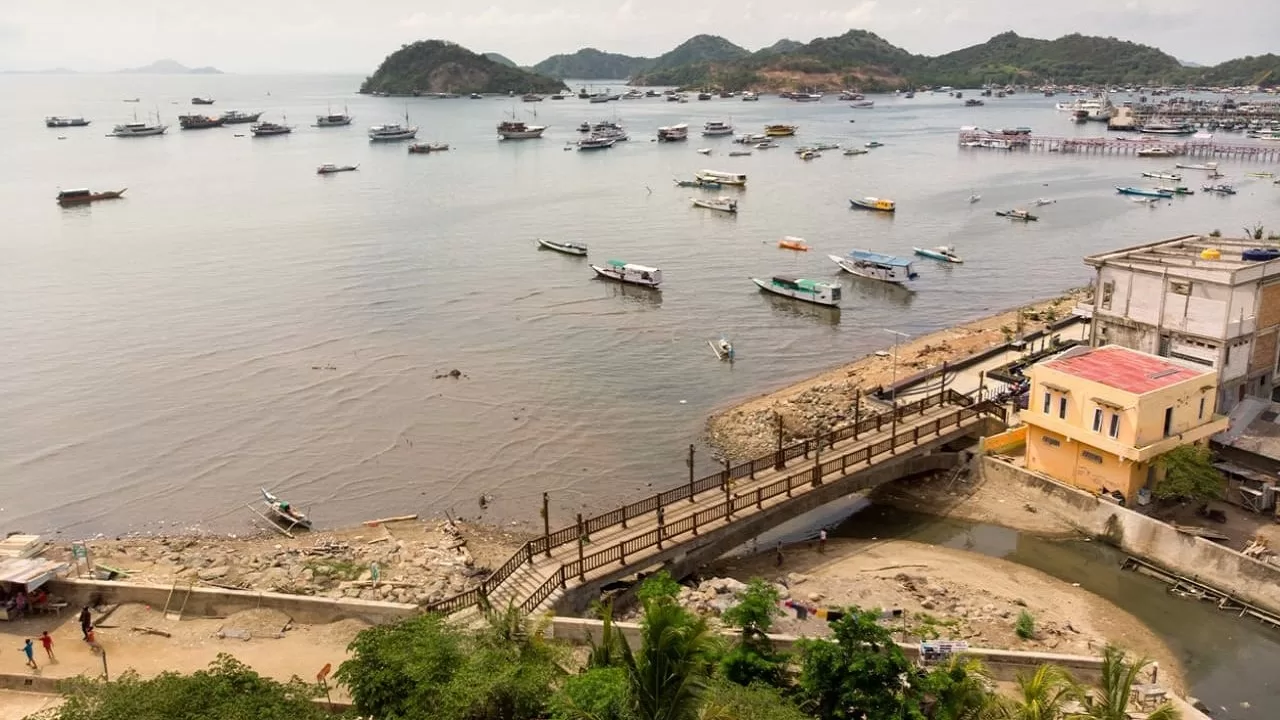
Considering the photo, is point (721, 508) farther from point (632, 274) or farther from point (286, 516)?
point (632, 274)

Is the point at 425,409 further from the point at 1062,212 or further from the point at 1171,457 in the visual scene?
the point at 1062,212

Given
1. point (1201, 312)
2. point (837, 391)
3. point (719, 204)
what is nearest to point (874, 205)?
point (719, 204)

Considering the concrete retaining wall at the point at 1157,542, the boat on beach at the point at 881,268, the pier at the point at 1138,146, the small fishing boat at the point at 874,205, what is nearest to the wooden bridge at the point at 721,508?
the concrete retaining wall at the point at 1157,542

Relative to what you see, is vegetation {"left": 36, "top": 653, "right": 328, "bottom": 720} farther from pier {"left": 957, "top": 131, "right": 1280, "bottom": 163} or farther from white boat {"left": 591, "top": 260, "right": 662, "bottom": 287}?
pier {"left": 957, "top": 131, "right": 1280, "bottom": 163}

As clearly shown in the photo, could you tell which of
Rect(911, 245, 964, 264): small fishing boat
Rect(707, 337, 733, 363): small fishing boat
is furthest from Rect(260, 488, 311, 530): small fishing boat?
Rect(911, 245, 964, 264): small fishing boat

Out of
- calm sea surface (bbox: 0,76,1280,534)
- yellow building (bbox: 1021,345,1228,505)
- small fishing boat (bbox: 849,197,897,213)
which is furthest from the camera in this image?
small fishing boat (bbox: 849,197,897,213)

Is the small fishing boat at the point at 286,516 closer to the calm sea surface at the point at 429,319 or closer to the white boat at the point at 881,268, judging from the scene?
the calm sea surface at the point at 429,319

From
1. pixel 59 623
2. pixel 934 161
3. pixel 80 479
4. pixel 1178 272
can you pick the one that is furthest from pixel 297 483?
pixel 934 161
